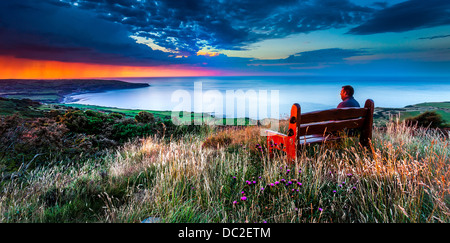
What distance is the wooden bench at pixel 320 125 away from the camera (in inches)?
153

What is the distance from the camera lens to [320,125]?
13.6 feet

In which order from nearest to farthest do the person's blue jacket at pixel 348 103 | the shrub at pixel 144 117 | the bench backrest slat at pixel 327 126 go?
the bench backrest slat at pixel 327 126, the person's blue jacket at pixel 348 103, the shrub at pixel 144 117

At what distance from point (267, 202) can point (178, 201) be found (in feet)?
3.73

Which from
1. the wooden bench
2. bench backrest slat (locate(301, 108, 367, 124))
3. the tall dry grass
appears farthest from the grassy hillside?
bench backrest slat (locate(301, 108, 367, 124))

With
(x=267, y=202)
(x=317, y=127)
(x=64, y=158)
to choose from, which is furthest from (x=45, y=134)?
(x=317, y=127)

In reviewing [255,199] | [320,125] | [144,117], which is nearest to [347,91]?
[320,125]

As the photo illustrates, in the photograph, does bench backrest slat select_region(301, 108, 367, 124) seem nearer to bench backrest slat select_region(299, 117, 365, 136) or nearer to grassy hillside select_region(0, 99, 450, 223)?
bench backrest slat select_region(299, 117, 365, 136)

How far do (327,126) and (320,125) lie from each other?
5.7 inches

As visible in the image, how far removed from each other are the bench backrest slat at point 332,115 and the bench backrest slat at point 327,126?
86 millimetres

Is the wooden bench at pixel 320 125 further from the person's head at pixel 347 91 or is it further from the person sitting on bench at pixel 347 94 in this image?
the person's head at pixel 347 91

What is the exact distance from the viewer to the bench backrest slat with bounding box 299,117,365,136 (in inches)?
158

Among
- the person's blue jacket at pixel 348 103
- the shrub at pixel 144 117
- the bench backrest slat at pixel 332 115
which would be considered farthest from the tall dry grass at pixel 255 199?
the shrub at pixel 144 117

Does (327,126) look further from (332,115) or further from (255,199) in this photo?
(255,199)
